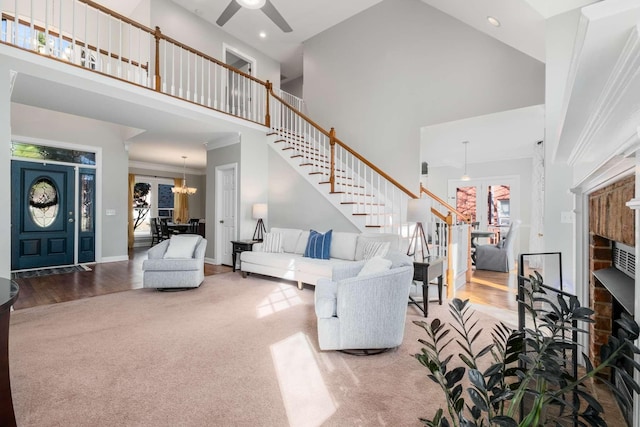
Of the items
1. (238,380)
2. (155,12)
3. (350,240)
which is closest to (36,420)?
(238,380)

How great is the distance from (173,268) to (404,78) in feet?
16.1

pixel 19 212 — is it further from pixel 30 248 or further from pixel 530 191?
pixel 530 191

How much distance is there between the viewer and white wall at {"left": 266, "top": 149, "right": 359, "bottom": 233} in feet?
16.7

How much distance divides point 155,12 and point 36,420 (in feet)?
21.8

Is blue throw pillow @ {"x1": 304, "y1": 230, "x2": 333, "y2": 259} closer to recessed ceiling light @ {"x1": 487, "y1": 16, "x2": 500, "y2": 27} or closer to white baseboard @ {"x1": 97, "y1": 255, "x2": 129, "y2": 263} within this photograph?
recessed ceiling light @ {"x1": 487, "y1": 16, "x2": 500, "y2": 27}

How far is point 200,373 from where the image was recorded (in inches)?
82.6

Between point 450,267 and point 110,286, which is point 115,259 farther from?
point 450,267

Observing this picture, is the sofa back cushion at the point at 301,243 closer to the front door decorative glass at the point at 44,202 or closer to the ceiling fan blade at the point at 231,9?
the ceiling fan blade at the point at 231,9

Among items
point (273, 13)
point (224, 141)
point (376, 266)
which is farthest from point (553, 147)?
point (224, 141)

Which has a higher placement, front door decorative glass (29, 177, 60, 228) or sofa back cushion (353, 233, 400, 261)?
front door decorative glass (29, 177, 60, 228)

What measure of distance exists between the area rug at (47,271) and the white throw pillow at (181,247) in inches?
95.4

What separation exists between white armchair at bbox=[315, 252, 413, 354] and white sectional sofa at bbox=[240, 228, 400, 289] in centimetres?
127

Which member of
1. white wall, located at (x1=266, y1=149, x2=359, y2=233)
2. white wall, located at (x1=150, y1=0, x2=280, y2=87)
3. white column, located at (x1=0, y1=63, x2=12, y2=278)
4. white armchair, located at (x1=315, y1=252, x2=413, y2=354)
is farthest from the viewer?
white wall, located at (x1=150, y1=0, x2=280, y2=87)

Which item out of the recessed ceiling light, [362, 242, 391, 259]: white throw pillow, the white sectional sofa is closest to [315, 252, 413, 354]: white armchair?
the white sectional sofa
